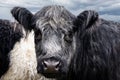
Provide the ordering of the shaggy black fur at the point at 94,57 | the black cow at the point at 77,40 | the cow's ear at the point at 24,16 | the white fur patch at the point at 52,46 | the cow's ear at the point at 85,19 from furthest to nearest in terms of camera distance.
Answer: the cow's ear at the point at 24,16
the shaggy black fur at the point at 94,57
the cow's ear at the point at 85,19
the black cow at the point at 77,40
the white fur patch at the point at 52,46

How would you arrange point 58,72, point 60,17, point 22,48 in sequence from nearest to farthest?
1. point 58,72
2. point 60,17
3. point 22,48

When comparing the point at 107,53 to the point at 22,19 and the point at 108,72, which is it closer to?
the point at 108,72

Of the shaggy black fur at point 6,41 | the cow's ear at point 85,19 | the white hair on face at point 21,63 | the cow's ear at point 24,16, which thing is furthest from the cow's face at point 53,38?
the shaggy black fur at point 6,41

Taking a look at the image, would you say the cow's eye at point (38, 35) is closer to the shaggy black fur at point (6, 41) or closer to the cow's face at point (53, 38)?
the cow's face at point (53, 38)

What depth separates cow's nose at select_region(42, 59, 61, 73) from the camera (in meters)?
8.12

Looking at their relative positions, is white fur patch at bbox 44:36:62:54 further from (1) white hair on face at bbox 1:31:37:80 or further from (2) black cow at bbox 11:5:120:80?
(1) white hair on face at bbox 1:31:37:80

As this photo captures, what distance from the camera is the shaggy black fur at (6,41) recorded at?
38.7 feet

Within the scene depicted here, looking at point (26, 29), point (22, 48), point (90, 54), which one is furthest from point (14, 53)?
point (90, 54)

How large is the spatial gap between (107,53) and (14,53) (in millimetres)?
3219

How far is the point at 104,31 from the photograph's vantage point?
31.7ft

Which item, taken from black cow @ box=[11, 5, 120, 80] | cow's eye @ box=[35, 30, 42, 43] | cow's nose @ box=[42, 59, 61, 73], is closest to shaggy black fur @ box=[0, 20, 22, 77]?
black cow @ box=[11, 5, 120, 80]

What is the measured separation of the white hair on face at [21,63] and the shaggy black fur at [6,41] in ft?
Answer: 0.41

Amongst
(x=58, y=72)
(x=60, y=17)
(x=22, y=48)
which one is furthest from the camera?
(x=22, y=48)

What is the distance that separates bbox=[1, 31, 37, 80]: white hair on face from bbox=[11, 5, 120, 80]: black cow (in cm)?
197
